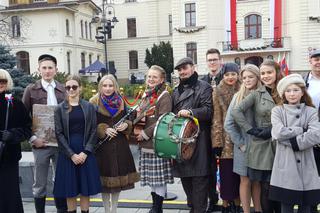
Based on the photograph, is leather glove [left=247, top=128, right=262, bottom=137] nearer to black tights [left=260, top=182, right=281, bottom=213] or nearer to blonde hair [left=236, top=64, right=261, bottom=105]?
blonde hair [left=236, top=64, right=261, bottom=105]

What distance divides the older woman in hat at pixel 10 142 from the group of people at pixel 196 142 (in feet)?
0.04

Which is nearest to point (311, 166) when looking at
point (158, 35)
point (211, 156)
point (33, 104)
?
point (211, 156)

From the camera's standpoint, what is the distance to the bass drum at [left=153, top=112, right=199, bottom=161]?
5.06 metres

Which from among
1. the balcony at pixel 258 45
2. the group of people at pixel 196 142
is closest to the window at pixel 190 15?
the balcony at pixel 258 45

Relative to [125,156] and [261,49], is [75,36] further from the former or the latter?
[125,156]

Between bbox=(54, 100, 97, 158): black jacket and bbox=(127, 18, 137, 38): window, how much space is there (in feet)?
167

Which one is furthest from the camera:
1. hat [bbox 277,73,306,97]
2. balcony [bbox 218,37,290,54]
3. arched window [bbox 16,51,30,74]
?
arched window [bbox 16,51,30,74]

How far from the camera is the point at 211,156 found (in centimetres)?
561

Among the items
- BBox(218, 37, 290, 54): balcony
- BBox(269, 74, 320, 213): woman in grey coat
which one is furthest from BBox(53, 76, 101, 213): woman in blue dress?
BBox(218, 37, 290, 54): balcony

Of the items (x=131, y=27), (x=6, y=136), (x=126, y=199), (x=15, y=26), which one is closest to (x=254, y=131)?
(x=126, y=199)

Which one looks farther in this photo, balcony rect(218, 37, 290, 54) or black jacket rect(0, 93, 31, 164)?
balcony rect(218, 37, 290, 54)

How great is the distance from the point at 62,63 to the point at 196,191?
4206 cm

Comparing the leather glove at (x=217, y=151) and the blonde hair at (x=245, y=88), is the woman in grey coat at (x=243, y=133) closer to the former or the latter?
the blonde hair at (x=245, y=88)

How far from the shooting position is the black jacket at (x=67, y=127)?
536 cm
